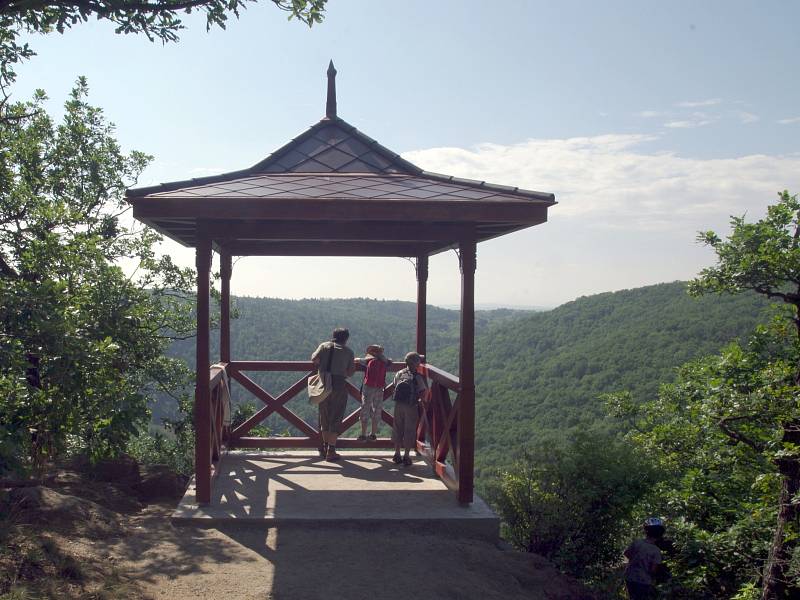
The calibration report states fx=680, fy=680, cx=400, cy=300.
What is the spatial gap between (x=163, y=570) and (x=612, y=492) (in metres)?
4.08

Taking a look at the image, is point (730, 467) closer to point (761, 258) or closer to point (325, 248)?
point (761, 258)

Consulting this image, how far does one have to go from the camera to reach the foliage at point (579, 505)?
638 cm

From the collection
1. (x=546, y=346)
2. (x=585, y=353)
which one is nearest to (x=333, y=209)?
(x=585, y=353)

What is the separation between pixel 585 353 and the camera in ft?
136

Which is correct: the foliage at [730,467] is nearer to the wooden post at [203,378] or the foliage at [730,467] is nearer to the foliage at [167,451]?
the wooden post at [203,378]

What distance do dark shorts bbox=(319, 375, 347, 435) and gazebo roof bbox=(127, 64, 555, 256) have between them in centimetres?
151

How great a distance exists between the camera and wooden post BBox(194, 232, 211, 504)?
5.55 metres

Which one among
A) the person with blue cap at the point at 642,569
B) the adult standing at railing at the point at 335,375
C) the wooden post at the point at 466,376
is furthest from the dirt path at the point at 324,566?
the adult standing at railing at the point at 335,375

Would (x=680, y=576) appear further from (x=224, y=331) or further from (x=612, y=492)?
(x=224, y=331)

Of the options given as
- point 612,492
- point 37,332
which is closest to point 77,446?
point 37,332

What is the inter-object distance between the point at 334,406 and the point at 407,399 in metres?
0.77

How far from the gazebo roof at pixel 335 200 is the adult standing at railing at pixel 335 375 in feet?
3.69

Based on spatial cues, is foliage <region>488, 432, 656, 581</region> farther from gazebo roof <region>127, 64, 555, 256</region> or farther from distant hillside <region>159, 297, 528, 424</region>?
distant hillside <region>159, 297, 528, 424</region>

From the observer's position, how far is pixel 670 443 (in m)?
8.77
